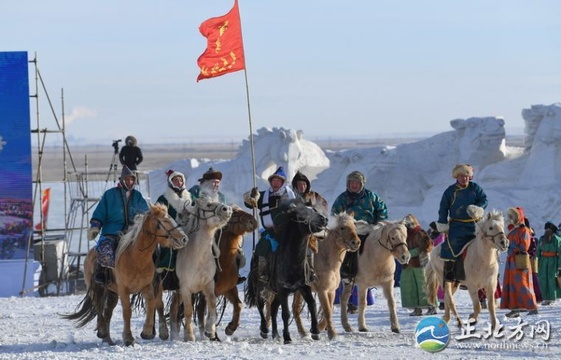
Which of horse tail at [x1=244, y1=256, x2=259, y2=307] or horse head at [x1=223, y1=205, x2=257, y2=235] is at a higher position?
horse head at [x1=223, y1=205, x2=257, y2=235]

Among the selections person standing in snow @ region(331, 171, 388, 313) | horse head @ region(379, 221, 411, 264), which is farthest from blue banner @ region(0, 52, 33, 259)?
horse head @ region(379, 221, 411, 264)

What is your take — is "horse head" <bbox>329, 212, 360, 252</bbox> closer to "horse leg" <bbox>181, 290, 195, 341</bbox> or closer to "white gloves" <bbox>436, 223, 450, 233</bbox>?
"white gloves" <bbox>436, 223, 450, 233</bbox>

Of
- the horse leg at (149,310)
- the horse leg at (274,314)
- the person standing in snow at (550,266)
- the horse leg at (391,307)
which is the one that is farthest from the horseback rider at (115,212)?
the person standing in snow at (550,266)

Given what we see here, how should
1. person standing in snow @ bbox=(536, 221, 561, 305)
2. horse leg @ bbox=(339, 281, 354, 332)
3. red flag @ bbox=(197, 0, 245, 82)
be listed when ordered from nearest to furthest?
horse leg @ bbox=(339, 281, 354, 332) < red flag @ bbox=(197, 0, 245, 82) < person standing in snow @ bbox=(536, 221, 561, 305)

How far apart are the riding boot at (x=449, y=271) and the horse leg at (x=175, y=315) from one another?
2.90m

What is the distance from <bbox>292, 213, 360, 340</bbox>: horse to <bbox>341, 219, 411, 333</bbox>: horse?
484 mm

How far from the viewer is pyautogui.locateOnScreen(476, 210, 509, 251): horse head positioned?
525 inches

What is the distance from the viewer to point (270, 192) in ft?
44.2

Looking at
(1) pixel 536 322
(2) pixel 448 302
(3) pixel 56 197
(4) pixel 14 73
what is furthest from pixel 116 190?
(3) pixel 56 197

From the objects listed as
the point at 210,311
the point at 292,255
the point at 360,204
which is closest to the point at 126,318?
the point at 210,311

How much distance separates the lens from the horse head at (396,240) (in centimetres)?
1341

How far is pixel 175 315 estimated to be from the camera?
13352 millimetres

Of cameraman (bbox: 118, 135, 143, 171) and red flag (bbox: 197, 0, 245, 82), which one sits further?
red flag (bbox: 197, 0, 245, 82)
